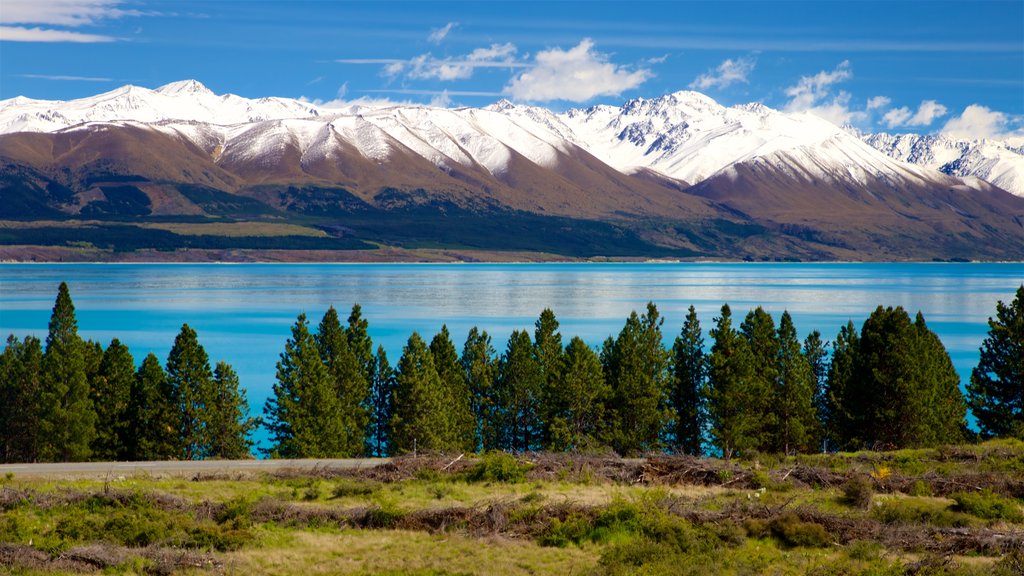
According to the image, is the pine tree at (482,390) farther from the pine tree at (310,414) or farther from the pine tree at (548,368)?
the pine tree at (310,414)

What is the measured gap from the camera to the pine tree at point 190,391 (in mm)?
68562

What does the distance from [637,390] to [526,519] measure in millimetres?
39961

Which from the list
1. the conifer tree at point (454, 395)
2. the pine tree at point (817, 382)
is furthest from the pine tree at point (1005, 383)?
the conifer tree at point (454, 395)

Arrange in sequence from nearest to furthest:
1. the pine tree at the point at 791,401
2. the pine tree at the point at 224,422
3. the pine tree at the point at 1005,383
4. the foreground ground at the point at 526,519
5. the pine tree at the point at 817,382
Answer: the foreground ground at the point at 526,519, the pine tree at the point at 224,422, the pine tree at the point at 1005,383, the pine tree at the point at 791,401, the pine tree at the point at 817,382

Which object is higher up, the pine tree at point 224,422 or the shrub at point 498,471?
the shrub at point 498,471

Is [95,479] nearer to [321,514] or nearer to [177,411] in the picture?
[321,514]

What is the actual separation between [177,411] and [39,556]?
41.7 metres

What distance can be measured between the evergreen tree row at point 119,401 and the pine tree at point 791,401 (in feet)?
129

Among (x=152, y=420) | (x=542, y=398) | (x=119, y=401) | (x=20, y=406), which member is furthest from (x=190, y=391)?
(x=542, y=398)

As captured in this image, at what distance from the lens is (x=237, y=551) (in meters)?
30.2

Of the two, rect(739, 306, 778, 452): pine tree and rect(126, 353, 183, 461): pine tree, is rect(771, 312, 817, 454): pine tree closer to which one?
rect(739, 306, 778, 452): pine tree

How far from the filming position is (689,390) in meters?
78.7

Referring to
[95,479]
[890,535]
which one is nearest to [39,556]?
[95,479]

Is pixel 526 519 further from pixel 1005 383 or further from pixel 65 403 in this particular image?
pixel 1005 383
